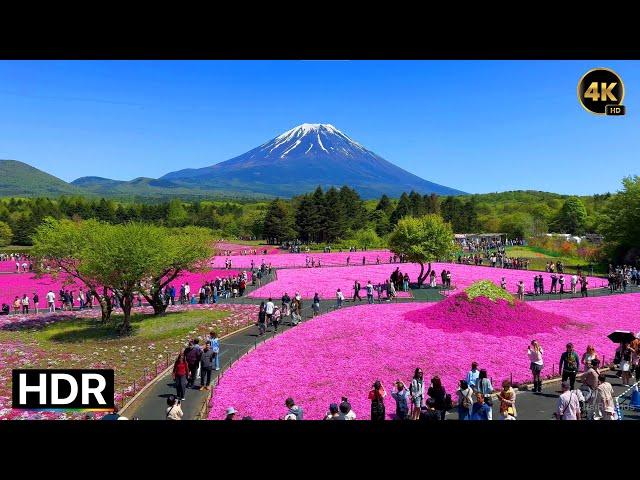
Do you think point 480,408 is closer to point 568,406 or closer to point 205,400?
point 568,406

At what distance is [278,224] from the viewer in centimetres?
8975

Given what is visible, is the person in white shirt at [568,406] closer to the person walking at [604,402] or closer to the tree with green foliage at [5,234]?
the person walking at [604,402]

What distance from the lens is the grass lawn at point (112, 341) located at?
1816 cm

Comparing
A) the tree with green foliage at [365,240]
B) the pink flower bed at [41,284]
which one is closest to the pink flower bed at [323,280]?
the pink flower bed at [41,284]

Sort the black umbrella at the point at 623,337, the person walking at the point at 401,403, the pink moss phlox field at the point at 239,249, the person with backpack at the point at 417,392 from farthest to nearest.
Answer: the pink moss phlox field at the point at 239,249 → the black umbrella at the point at 623,337 → the person with backpack at the point at 417,392 → the person walking at the point at 401,403

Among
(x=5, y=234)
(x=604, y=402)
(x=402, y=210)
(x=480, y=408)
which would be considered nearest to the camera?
(x=480, y=408)

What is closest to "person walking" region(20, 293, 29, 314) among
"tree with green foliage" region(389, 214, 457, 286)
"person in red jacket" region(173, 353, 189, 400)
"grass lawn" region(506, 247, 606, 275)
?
"person in red jacket" region(173, 353, 189, 400)

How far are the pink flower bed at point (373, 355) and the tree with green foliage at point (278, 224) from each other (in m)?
66.1

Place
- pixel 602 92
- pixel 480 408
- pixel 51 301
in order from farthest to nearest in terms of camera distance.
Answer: pixel 51 301, pixel 480 408, pixel 602 92

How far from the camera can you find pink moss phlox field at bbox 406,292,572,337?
19.9 m

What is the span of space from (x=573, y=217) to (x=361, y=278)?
5579cm

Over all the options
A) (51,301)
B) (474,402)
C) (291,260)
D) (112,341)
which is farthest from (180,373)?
(291,260)

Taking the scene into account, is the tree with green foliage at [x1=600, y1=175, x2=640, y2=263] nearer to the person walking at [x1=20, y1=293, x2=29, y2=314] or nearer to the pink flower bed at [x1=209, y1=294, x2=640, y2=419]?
the pink flower bed at [x1=209, y1=294, x2=640, y2=419]

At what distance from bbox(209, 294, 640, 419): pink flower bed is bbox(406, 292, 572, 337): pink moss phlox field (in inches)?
2.9
